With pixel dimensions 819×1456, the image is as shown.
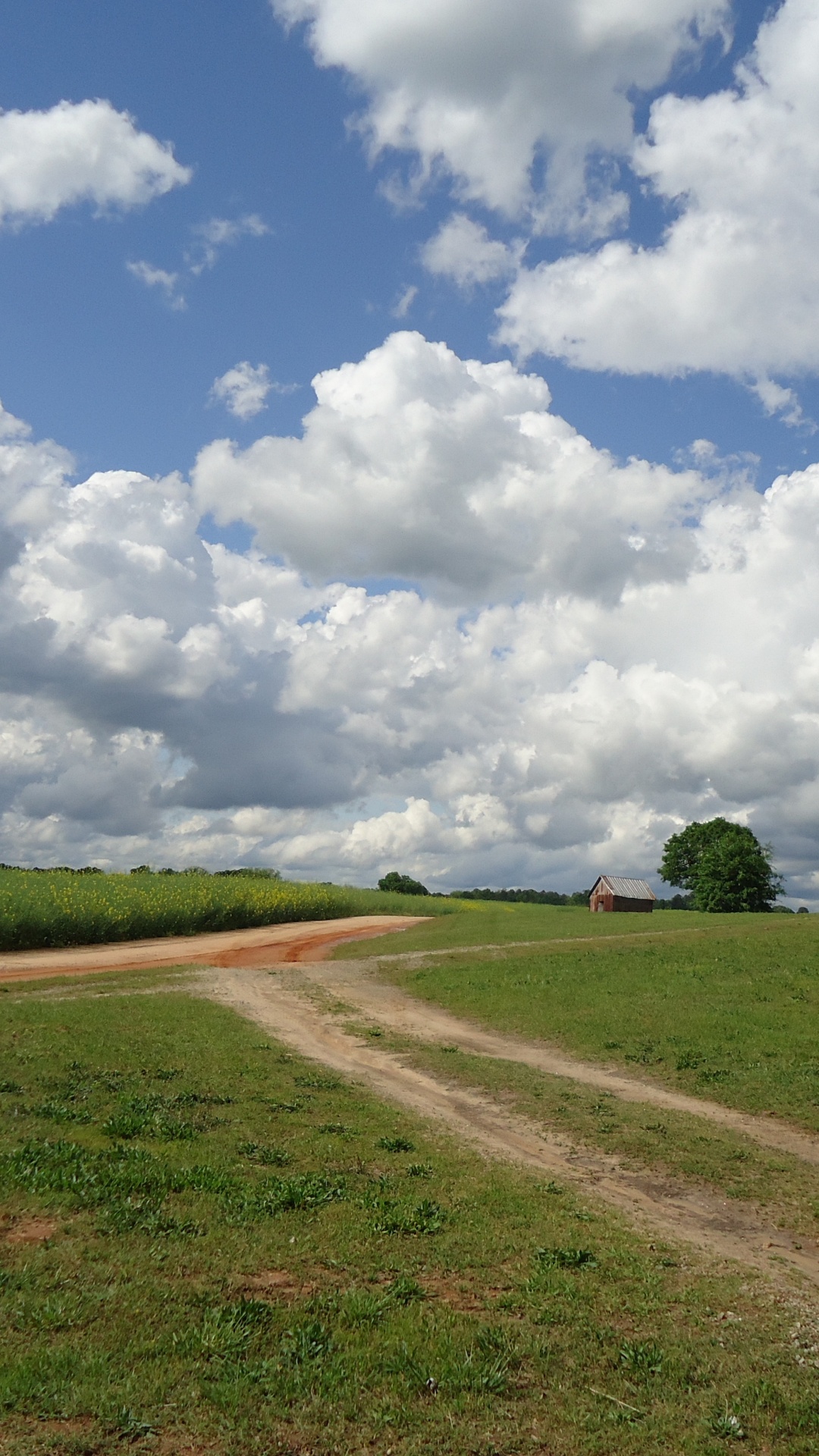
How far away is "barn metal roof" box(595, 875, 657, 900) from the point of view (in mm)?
98688

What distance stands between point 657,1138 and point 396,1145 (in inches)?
199

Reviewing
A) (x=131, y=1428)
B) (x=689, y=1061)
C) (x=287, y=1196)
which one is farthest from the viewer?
(x=689, y=1061)

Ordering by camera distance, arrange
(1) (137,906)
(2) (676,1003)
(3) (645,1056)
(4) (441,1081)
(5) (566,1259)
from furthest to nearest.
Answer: (1) (137,906) < (2) (676,1003) < (3) (645,1056) < (4) (441,1081) < (5) (566,1259)

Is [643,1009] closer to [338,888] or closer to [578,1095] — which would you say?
[578,1095]

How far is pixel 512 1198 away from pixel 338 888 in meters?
67.2

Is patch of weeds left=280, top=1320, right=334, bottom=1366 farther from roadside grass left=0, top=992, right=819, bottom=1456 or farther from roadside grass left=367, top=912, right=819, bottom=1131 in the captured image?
roadside grass left=367, top=912, right=819, bottom=1131

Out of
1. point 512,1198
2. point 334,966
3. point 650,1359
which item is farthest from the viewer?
point 334,966

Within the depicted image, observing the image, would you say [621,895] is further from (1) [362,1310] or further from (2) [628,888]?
(1) [362,1310]

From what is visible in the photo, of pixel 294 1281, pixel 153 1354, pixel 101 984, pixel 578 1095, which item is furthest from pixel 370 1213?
pixel 101 984

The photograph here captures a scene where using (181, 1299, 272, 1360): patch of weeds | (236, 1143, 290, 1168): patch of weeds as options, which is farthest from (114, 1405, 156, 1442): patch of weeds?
(236, 1143, 290, 1168): patch of weeds

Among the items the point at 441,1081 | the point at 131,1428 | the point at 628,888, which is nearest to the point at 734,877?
the point at 628,888

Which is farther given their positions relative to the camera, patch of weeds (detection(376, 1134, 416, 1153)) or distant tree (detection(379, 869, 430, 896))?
distant tree (detection(379, 869, 430, 896))

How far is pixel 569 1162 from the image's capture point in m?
13.9

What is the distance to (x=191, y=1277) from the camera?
8258mm
